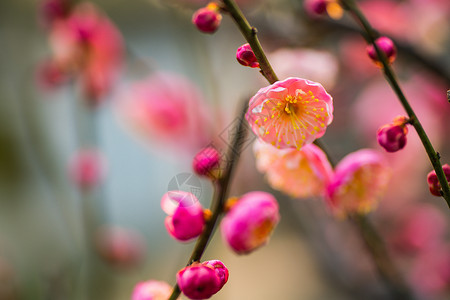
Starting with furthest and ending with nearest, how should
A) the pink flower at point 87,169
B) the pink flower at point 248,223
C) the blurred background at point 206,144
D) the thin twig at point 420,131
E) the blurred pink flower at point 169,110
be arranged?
the blurred pink flower at point 169,110
the pink flower at point 87,169
the blurred background at point 206,144
the pink flower at point 248,223
the thin twig at point 420,131

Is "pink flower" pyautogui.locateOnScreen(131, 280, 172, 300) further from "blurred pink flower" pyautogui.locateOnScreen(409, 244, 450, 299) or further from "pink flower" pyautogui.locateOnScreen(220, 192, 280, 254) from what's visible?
"blurred pink flower" pyautogui.locateOnScreen(409, 244, 450, 299)

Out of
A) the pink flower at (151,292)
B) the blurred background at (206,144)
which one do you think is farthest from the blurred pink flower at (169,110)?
the pink flower at (151,292)

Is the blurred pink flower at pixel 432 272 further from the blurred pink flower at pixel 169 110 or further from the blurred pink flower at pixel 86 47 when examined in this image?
the blurred pink flower at pixel 86 47

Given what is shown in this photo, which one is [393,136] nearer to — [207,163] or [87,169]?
[207,163]

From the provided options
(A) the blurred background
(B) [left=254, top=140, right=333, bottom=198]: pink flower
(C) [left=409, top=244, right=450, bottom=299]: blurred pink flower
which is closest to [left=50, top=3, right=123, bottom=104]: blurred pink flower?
(A) the blurred background

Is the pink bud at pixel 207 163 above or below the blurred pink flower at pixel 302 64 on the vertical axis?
above

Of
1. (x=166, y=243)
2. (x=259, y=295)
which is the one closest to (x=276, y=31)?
(x=259, y=295)
